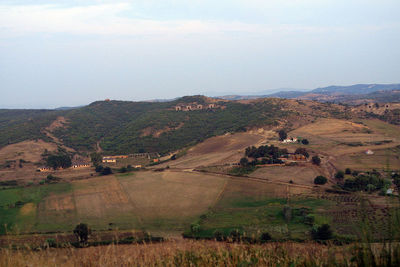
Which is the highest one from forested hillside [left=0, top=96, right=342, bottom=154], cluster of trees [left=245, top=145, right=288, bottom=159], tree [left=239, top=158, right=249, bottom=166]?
forested hillside [left=0, top=96, right=342, bottom=154]

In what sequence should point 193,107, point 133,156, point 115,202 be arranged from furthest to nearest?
point 193,107 → point 133,156 → point 115,202

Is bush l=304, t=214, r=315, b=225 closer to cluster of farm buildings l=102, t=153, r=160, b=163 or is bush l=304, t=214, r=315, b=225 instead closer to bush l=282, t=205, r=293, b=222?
bush l=282, t=205, r=293, b=222

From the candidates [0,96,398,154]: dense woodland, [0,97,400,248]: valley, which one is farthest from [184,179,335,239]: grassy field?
[0,96,398,154]: dense woodland

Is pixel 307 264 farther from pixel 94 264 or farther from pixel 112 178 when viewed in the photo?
pixel 112 178

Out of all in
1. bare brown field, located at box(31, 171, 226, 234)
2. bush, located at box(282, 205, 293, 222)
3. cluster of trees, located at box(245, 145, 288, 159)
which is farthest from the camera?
cluster of trees, located at box(245, 145, 288, 159)

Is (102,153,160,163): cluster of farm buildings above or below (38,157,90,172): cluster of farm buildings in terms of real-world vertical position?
below

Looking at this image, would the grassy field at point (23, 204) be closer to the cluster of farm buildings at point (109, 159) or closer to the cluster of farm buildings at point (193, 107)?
the cluster of farm buildings at point (109, 159)

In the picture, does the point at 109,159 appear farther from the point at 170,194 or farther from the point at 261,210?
the point at 261,210

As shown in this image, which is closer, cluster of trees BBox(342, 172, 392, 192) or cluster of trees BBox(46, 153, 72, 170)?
cluster of trees BBox(342, 172, 392, 192)

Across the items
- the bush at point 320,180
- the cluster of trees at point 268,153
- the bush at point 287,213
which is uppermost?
the cluster of trees at point 268,153

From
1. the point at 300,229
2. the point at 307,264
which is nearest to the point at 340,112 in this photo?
the point at 300,229

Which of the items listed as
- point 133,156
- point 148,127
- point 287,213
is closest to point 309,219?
point 287,213

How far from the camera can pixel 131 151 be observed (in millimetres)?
67188

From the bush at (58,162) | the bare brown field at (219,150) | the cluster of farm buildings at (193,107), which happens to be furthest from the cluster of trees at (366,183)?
the cluster of farm buildings at (193,107)
